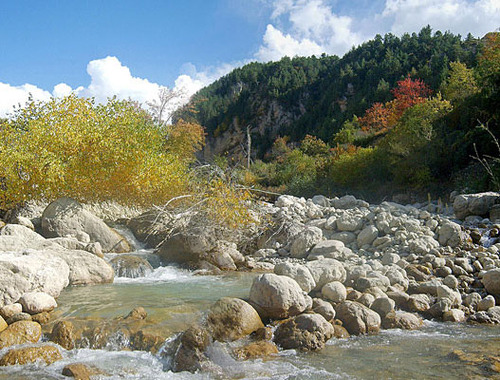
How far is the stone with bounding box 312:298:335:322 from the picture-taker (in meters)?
5.07

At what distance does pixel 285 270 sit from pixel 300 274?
22cm

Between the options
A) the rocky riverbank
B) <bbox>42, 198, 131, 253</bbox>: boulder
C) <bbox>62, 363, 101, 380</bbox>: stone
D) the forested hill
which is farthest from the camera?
the forested hill

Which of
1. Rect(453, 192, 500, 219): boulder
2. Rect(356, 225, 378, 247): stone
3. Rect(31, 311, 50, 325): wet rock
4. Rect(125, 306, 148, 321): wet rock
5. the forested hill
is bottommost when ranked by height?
Rect(31, 311, 50, 325): wet rock

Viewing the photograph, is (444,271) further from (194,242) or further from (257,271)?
(194,242)

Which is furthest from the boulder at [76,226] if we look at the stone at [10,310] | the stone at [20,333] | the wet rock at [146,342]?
the wet rock at [146,342]

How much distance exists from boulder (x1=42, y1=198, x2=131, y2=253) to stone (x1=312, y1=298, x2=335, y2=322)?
6145 mm

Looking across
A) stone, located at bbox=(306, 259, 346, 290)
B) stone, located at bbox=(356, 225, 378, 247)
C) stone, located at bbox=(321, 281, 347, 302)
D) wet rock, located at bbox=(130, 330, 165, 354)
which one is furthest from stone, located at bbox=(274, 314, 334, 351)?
stone, located at bbox=(356, 225, 378, 247)

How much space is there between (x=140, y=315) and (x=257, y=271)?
3.92m

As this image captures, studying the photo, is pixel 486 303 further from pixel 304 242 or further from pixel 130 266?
pixel 130 266

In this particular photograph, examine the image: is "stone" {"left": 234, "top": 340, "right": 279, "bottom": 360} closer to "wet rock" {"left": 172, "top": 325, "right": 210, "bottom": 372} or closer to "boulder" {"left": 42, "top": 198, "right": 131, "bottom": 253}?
"wet rock" {"left": 172, "top": 325, "right": 210, "bottom": 372}

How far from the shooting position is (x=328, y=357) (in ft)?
14.0

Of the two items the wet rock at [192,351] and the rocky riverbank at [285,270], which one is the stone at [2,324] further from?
the wet rock at [192,351]

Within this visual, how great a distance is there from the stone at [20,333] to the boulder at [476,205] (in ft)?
30.7

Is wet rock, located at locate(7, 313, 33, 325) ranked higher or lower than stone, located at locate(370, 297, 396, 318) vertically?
lower
